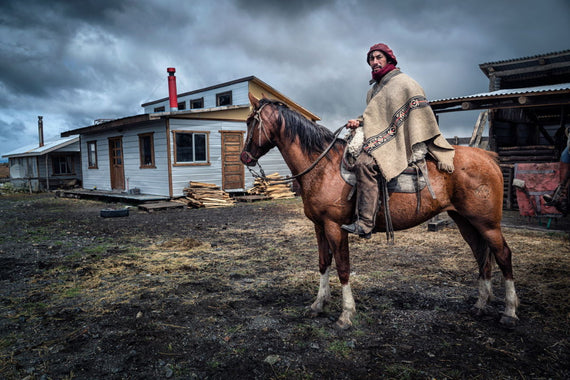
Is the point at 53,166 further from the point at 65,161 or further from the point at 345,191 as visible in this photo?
the point at 345,191

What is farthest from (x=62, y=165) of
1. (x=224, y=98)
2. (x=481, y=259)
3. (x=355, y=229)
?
(x=481, y=259)

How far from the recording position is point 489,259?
12.3 feet

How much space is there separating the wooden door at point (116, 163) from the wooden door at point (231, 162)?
5.88 meters

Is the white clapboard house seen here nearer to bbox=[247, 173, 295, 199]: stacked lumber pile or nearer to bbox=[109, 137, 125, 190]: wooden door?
bbox=[109, 137, 125, 190]: wooden door

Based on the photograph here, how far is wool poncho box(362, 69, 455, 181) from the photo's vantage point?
10.8 ft

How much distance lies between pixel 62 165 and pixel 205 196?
19836mm

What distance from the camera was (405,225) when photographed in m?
3.61

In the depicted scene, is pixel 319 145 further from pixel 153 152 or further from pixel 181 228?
pixel 153 152

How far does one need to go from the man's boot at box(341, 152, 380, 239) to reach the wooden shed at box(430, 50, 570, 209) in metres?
7.97

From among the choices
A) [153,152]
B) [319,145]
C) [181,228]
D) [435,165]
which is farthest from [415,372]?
[153,152]

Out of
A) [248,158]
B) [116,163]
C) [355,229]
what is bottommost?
[355,229]

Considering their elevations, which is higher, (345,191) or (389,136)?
(389,136)

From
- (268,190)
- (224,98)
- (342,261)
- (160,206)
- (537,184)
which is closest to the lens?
(342,261)

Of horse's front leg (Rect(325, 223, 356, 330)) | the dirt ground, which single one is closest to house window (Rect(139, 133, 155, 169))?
the dirt ground
